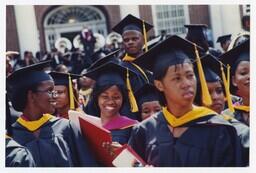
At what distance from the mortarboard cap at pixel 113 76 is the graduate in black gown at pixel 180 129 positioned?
520 millimetres

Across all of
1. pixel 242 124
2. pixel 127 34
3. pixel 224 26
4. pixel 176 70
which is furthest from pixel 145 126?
pixel 224 26

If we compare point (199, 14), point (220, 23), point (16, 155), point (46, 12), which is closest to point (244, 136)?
point (16, 155)

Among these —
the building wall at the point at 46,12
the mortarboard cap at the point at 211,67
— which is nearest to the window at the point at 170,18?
the building wall at the point at 46,12

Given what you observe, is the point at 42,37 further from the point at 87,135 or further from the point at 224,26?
the point at 87,135

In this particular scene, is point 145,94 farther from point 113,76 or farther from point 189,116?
point 189,116

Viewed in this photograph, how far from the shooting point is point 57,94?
4.25 meters

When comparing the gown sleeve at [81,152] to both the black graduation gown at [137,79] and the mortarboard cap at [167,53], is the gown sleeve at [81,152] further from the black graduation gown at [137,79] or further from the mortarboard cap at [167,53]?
the black graduation gown at [137,79]

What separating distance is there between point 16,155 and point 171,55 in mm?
1301

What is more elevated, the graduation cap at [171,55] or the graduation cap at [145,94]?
the graduation cap at [171,55]

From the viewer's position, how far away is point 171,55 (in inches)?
137

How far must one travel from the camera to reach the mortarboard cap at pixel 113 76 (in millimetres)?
4000

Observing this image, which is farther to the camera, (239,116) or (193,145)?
(239,116)

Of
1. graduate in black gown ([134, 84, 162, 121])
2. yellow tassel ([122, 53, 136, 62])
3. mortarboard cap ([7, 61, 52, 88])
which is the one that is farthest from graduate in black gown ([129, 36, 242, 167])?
yellow tassel ([122, 53, 136, 62])

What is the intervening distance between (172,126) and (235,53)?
85 cm
